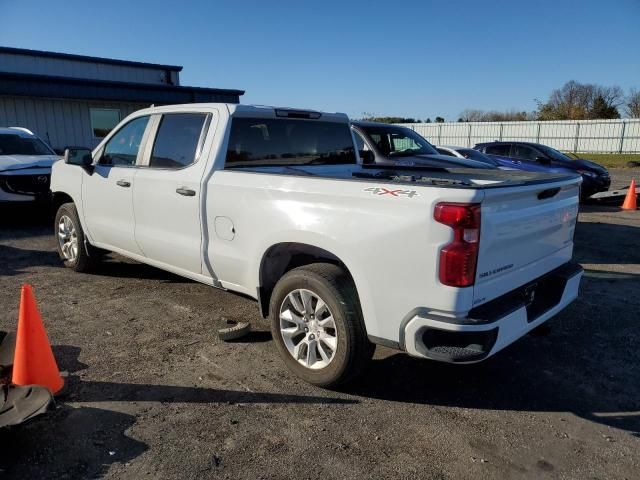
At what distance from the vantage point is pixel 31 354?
10.5 ft

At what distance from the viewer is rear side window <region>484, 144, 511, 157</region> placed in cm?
1481

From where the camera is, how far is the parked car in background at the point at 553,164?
13.6 metres

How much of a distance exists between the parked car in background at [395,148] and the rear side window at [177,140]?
442cm

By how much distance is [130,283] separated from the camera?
226 inches

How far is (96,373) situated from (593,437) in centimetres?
328

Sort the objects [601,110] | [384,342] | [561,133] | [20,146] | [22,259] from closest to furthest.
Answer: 1. [384,342]
2. [22,259]
3. [20,146]
4. [561,133]
5. [601,110]

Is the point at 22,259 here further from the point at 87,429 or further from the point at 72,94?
the point at 72,94

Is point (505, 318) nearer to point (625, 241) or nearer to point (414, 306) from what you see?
point (414, 306)

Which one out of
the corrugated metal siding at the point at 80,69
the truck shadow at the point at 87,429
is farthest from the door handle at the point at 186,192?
the corrugated metal siding at the point at 80,69

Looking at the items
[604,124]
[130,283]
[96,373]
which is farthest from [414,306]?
[604,124]

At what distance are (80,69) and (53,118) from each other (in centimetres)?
463

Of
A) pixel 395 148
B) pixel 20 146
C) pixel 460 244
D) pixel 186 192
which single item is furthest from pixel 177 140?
pixel 20 146

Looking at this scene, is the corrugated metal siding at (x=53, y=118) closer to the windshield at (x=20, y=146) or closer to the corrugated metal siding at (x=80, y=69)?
the corrugated metal siding at (x=80, y=69)

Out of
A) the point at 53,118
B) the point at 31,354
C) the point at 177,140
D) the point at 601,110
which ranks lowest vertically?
the point at 31,354
